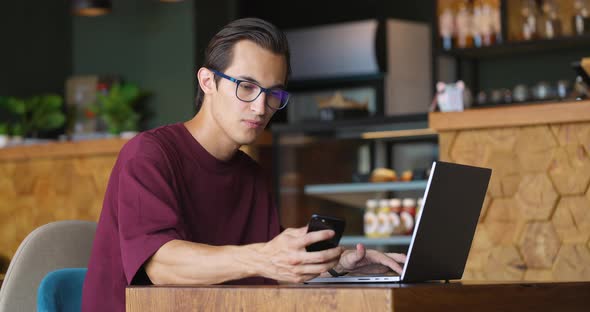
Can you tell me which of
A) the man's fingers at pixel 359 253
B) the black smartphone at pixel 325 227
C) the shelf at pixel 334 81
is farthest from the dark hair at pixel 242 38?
the shelf at pixel 334 81

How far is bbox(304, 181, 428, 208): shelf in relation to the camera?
4121 mm

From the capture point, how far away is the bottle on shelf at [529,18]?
5.75 metres

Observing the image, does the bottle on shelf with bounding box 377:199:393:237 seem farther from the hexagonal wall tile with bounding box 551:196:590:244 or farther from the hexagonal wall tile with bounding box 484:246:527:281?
the hexagonal wall tile with bounding box 551:196:590:244

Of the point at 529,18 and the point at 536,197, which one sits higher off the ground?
the point at 529,18

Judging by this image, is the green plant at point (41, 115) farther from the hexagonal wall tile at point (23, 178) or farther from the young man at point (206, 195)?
the young man at point (206, 195)

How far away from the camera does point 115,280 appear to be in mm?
1909

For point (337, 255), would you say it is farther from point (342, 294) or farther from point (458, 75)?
point (458, 75)

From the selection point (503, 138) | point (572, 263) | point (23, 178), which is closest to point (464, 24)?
point (503, 138)

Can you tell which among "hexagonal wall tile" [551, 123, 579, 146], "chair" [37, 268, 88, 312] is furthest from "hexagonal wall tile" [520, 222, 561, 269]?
"chair" [37, 268, 88, 312]

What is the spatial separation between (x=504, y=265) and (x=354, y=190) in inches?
35.6

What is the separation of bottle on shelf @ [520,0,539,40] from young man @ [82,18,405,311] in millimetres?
3937

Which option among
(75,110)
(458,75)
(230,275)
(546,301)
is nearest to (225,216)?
(230,275)

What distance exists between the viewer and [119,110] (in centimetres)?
621

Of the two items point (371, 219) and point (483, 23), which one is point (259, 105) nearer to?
point (371, 219)
